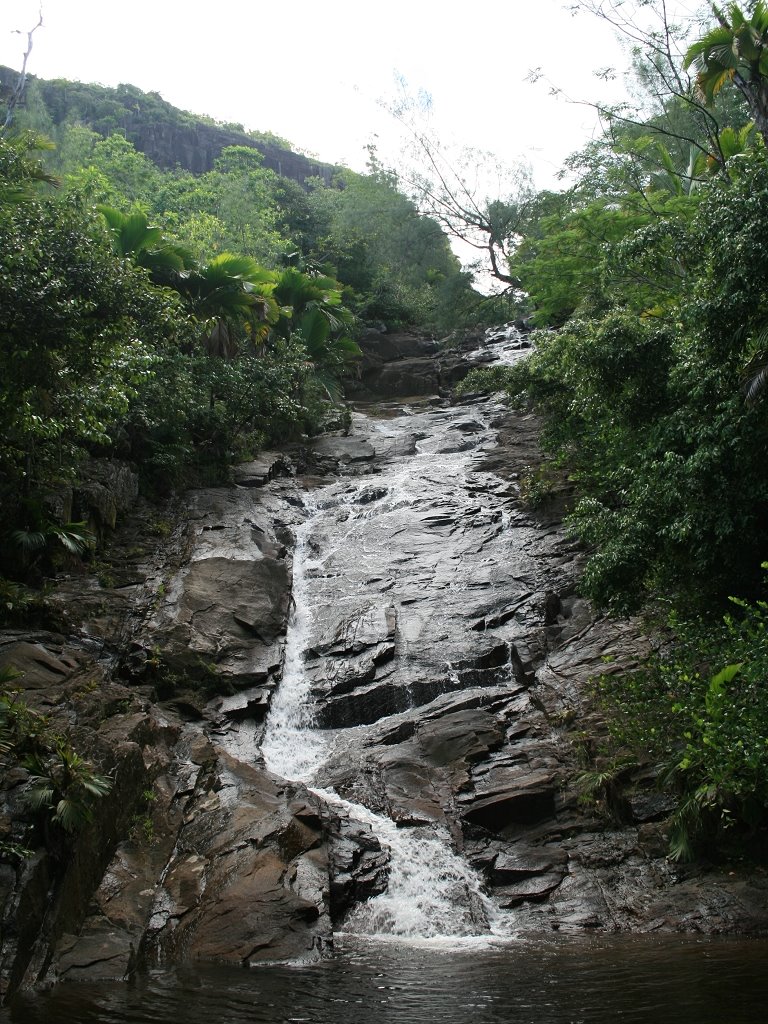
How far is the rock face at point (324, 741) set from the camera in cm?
768

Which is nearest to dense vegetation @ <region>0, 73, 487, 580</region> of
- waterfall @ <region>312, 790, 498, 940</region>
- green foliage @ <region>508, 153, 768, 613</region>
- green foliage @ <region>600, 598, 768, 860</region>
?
waterfall @ <region>312, 790, 498, 940</region>

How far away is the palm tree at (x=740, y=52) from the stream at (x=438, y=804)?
869cm

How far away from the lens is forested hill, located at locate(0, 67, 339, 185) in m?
62.5

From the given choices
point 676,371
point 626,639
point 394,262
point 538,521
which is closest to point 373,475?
point 538,521

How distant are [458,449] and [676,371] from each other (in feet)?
46.7

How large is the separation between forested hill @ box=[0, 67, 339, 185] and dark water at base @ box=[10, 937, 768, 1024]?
206 feet

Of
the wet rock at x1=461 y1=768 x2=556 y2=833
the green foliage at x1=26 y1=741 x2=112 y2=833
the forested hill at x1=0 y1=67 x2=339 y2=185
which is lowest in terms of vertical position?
the wet rock at x1=461 y1=768 x2=556 y2=833

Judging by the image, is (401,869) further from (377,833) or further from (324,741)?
(324,741)

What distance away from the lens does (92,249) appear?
36.0 feet

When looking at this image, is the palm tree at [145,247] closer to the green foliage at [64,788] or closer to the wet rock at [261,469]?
the wet rock at [261,469]

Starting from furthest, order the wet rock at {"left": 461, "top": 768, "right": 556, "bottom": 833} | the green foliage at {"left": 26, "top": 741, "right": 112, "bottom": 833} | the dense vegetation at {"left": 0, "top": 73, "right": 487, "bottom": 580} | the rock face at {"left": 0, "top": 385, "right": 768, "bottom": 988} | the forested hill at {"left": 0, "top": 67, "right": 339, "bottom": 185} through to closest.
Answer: the forested hill at {"left": 0, "top": 67, "right": 339, "bottom": 185} < the dense vegetation at {"left": 0, "top": 73, "right": 487, "bottom": 580} < the wet rock at {"left": 461, "top": 768, "right": 556, "bottom": 833} < the rock face at {"left": 0, "top": 385, "right": 768, "bottom": 988} < the green foliage at {"left": 26, "top": 741, "right": 112, "bottom": 833}

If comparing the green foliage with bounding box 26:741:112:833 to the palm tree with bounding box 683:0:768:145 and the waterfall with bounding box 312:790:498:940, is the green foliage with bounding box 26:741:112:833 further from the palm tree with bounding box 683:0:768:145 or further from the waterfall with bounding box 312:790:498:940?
the palm tree with bounding box 683:0:768:145

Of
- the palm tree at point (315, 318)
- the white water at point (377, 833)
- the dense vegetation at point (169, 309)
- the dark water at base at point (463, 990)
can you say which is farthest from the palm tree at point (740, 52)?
the palm tree at point (315, 318)

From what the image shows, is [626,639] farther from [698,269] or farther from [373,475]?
[373,475]
